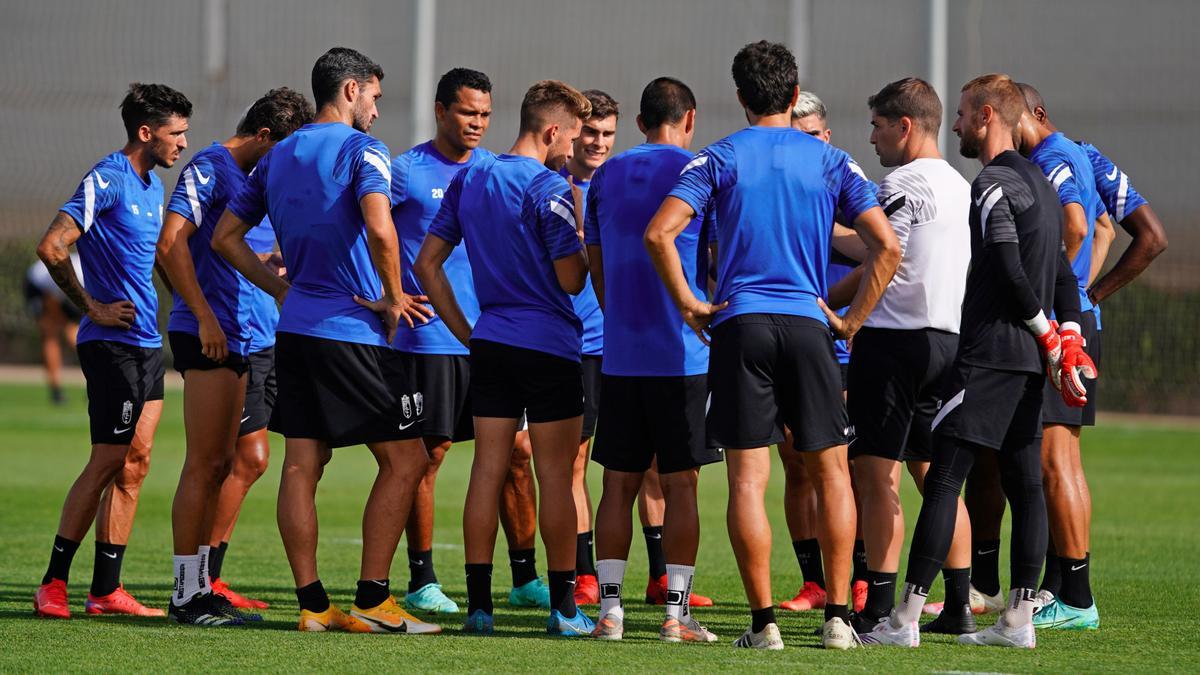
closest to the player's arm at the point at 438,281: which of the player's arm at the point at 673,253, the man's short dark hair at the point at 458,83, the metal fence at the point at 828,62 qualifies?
the man's short dark hair at the point at 458,83

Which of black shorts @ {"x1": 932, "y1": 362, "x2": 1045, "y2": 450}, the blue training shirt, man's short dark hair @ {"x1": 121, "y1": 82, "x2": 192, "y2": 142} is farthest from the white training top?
man's short dark hair @ {"x1": 121, "y1": 82, "x2": 192, "y2": 142}

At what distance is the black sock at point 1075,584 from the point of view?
7020 mm

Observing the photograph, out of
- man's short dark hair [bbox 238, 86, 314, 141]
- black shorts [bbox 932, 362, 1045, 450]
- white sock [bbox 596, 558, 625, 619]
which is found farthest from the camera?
man's short dark hair [bbox 238, 86, 314, 141]

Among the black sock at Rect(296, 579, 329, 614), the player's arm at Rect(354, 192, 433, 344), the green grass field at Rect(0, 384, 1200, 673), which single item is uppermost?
the player's arm at Rect(354, 192, 433, 344)

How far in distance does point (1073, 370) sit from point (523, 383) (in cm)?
230

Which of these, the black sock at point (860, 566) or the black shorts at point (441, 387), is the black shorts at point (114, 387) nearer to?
the black shorts at point (441, 387)

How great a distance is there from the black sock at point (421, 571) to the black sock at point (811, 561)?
191cm

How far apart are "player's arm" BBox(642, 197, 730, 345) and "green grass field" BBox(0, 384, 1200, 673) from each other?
135 cm

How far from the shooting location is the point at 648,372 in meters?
6.52

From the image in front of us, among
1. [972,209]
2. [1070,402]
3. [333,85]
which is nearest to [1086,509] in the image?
[1070,402]

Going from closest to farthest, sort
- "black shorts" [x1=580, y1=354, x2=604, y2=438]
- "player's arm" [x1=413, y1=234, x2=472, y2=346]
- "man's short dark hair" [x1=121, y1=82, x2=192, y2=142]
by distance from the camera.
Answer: "player's arm" [x1=413, y1=234, x2=472, y2=346]
"man's short dark hair" [x1=121, y1=82, x2=192, y2=142]
"black shorts" [x1=580, y1=354, x2=604, y2=438]

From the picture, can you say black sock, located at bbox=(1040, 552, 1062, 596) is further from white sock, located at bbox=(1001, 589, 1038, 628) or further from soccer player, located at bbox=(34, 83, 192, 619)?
soccer player, located at bbox=(34, 83, 192, 619)

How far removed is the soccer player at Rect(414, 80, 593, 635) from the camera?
6707 mm

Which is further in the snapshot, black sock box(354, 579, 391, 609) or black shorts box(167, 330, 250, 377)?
black shorts box(167, 330, 250, 377)
